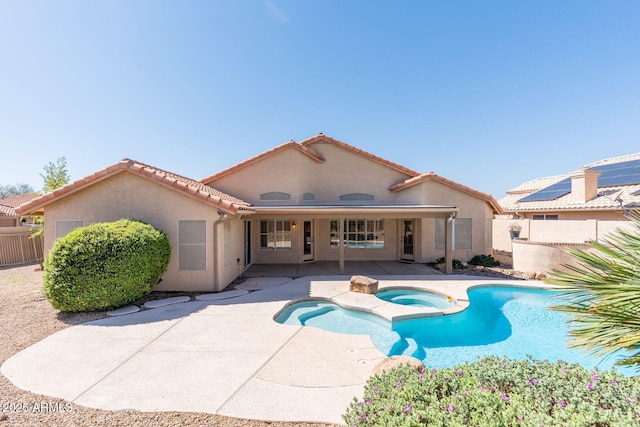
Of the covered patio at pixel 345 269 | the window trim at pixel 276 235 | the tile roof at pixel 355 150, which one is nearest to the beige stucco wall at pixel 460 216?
the covered patio at pixel 345 269

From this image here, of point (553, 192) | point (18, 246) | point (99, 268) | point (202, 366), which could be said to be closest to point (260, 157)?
point (99, 268)

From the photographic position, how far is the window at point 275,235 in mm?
16531

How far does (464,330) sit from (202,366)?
7.55 m

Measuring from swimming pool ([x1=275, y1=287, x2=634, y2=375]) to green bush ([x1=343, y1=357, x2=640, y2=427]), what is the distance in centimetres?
332

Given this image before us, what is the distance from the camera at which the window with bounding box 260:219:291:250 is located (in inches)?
651

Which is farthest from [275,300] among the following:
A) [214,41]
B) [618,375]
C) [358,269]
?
[214,41]

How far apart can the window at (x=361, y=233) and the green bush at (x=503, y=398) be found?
1386 centimetres

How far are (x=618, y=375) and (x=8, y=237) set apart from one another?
26.5 m

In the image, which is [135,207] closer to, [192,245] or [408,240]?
[192,245]

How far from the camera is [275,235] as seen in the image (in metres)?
16.6

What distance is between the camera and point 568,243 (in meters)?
14.4

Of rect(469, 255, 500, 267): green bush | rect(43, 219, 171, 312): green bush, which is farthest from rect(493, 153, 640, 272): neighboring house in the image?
rect(43, 219, 171, 312): green bush

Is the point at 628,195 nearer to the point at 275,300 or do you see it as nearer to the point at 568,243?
the point at 568,243

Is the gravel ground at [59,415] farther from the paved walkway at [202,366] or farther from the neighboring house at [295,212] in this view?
the neighboring house at [295,212]
